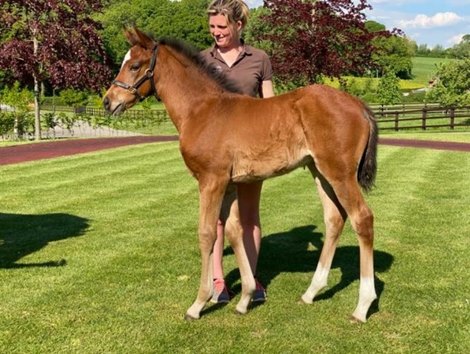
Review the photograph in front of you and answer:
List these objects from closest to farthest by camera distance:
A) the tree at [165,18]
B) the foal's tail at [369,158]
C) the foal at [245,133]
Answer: the foal at [245,133] < the foal's tail at [369,158] < the tree at [165,18]

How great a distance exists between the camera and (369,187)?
455cm

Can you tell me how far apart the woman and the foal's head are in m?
0.54

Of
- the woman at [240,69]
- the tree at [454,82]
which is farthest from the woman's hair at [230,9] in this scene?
the tree at [454,82]

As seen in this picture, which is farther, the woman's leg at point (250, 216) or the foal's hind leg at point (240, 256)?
the woman's leg at point (250, 216)

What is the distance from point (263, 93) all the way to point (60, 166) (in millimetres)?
10640

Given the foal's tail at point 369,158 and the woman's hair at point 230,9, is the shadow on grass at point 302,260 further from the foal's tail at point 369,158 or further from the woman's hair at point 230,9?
the woman's hair at point 230,9

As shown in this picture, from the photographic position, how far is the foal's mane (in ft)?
15.5

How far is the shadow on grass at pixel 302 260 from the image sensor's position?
5.52 metres

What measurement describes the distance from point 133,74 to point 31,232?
389 centimetres

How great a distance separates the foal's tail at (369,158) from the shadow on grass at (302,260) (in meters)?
1.21

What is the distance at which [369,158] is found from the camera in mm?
4438

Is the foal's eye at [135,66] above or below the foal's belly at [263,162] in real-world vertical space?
above

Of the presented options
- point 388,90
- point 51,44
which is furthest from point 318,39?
point 388,90

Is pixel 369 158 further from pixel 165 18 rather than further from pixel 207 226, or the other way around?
pixel 165 18
